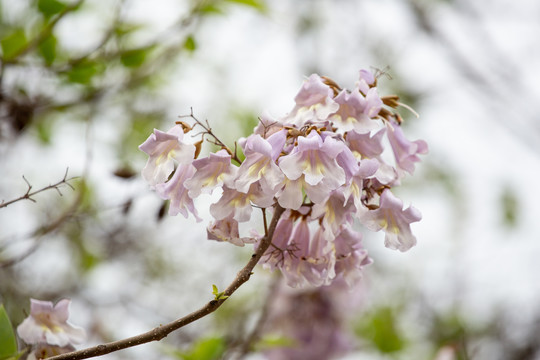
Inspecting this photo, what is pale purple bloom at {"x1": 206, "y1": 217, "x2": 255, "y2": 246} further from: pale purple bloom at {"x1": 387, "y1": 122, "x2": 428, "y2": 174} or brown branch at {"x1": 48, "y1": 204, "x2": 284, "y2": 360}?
pale purple bloom at {"x1": 387, "y1": 122, "x2": 428, "y2": 174}

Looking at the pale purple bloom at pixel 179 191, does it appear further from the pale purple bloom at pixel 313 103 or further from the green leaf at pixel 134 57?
the green leaf at pixel 134 57

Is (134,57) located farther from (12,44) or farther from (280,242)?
(280,242)

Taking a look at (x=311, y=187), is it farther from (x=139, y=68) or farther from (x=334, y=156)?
(x=139, y=68)

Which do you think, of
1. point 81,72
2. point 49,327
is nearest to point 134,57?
point 81,72

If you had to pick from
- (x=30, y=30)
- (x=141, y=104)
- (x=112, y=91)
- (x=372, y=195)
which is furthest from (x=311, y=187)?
(x=141, y=104)

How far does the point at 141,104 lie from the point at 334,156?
6.85 feet

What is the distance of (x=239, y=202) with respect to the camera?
37.6 inches

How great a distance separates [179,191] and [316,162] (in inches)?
9.3

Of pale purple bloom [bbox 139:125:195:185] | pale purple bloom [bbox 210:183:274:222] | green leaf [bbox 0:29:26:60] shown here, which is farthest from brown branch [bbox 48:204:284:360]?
green leaf [bbox 0:29:26:60]

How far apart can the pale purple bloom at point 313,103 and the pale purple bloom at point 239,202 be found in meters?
0.14

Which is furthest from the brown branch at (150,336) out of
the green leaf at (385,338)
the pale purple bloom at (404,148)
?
the green leaf at (385,338)

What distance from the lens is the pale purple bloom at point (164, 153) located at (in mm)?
973

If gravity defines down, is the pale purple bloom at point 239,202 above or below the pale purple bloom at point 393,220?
above

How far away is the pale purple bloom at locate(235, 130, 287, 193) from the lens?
907 mm
